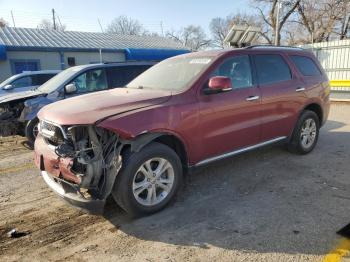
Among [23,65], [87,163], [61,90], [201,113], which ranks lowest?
[87,163]

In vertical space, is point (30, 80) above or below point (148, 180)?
above

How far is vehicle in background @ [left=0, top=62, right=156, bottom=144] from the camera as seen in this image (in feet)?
22.5

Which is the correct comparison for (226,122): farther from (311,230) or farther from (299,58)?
(299,58)

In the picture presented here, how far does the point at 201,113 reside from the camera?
410 centimetres

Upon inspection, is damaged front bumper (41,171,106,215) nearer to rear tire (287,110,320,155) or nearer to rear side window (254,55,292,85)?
rear side window (254,55,292,85)

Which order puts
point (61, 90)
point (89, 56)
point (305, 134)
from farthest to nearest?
point (89, 56) < point (61, 90) < point (305, 134)

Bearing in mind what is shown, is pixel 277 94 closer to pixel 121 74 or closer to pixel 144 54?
pixel 121 74

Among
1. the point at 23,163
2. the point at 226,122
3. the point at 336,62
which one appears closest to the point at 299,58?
the point at 226,122

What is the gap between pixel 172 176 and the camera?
3.89 metres

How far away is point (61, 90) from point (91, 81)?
2.46 feet

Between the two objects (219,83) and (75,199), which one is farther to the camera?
(219,83)

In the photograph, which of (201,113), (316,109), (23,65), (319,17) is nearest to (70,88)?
(201,113)

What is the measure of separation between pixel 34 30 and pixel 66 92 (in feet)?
61.3

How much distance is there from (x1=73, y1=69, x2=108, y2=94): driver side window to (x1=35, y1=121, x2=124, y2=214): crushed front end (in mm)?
4121
